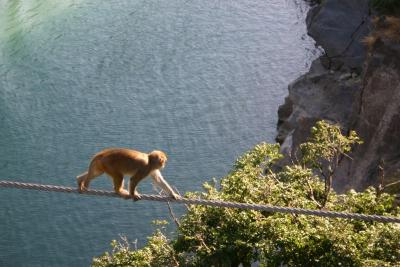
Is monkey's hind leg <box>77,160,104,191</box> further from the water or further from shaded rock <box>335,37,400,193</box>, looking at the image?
the water

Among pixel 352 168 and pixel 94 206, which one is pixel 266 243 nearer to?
pixel 352 168

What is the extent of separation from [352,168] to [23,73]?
58.2ft

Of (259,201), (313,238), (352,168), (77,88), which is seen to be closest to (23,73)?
(77,88)

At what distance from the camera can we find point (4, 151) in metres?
27.7

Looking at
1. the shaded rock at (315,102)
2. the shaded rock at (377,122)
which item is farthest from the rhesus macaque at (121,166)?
the shaded rock at (315,102)

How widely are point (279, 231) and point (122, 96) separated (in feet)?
62.5

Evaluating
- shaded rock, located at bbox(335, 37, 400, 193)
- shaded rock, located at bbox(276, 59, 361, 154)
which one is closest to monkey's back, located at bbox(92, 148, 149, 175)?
shaded rock, located at bbox(335, 37, 400, 193)

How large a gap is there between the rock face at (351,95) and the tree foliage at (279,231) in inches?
171

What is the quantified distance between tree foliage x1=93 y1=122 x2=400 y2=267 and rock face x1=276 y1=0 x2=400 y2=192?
4.35 meters

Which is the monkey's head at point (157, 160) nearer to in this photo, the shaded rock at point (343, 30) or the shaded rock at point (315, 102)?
the shaded rock at point (315, 102)

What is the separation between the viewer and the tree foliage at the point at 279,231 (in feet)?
40.3

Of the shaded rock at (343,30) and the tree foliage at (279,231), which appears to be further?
the shaded rock at (343,30)

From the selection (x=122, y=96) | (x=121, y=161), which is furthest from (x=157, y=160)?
(x=122, y=96)

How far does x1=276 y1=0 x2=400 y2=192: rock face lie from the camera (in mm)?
20703
